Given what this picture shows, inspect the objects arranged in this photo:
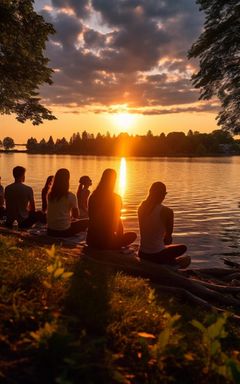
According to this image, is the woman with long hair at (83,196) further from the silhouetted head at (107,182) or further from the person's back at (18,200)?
the silhouetted head at (107,182)

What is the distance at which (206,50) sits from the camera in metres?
22.3

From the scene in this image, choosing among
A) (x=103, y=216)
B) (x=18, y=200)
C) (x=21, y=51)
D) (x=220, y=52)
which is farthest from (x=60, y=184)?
(x=220, y=52)

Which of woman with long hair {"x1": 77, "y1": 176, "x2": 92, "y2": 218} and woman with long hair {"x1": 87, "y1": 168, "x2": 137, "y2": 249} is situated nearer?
woman with long hair {"x1": 87, "y1": 168, "x2": 137, "y2": 249}

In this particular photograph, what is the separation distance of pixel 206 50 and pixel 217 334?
20.6 meters

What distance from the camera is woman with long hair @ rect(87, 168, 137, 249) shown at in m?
9.62

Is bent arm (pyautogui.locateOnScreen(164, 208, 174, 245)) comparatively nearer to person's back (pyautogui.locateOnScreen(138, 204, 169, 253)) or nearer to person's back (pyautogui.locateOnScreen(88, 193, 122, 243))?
person's back (pyautogui.locateOnScreen(138, 204, 169, 253))

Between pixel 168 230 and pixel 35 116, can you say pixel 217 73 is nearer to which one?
pixel 35 116

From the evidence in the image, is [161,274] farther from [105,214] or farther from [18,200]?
[18,200]

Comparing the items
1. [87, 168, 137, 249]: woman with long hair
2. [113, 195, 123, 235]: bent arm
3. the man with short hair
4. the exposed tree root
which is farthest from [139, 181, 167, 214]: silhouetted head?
the man with short hair

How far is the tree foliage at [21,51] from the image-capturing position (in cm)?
1741

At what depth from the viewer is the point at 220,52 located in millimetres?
21656

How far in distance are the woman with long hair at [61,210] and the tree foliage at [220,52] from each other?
1377 centimetres

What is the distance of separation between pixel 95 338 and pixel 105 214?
17.8ft

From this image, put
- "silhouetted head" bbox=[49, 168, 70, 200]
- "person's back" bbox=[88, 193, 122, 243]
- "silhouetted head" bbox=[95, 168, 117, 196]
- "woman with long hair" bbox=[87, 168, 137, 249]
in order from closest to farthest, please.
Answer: "silhouetted head" bbox=[95, 168, 117, 196] → "woman with long hair" bbox=[87, 168, 137, 249] → "person's back" bbox=[88, 193, 122, 243] → "silhouetted head" bbox=[49, 168, 70, 200]
